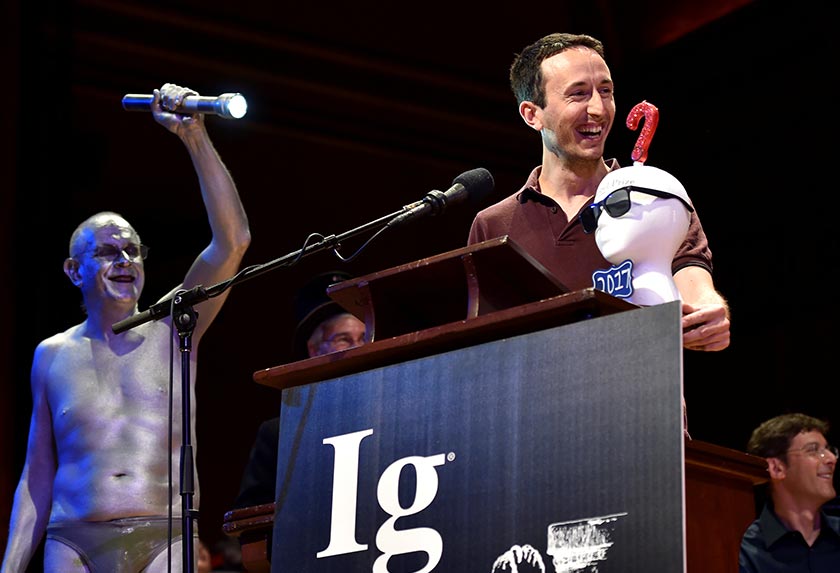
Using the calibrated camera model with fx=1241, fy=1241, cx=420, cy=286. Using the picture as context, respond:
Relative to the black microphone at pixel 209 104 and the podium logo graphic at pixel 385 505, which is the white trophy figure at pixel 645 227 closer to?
the podium logo graphic at pixel 385 505

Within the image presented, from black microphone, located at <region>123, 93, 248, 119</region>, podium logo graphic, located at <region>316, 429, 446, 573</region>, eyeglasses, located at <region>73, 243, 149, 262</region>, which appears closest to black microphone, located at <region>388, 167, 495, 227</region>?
black microphone, located at <region>123, 93, 248, 119</region>

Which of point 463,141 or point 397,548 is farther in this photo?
point 463,141

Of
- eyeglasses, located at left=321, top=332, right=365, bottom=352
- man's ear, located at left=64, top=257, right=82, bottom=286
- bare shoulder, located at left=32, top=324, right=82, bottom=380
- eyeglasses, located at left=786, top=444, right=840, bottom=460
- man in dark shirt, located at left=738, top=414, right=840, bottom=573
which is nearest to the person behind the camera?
bare shoulder, located at left=32, top=324, right=82, bottom=380

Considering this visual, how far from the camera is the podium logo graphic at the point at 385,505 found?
5.55 feet

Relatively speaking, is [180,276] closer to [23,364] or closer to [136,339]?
[23,364]

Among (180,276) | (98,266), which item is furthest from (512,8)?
(98,266)

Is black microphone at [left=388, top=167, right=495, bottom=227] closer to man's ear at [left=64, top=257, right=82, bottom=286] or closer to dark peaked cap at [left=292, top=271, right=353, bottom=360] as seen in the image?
man's ear at [left=64, top=257, right=82, bottom=286]

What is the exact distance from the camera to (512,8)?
6.48 m

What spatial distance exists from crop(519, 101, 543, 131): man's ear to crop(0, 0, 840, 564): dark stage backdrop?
3153 millimetres

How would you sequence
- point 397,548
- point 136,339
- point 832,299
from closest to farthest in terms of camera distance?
point 397,548, point 136,339, point 832,299

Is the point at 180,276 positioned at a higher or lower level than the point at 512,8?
lower

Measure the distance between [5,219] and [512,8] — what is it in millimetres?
2811

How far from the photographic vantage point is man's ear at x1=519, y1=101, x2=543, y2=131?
2332mm

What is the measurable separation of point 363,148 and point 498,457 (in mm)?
5279
